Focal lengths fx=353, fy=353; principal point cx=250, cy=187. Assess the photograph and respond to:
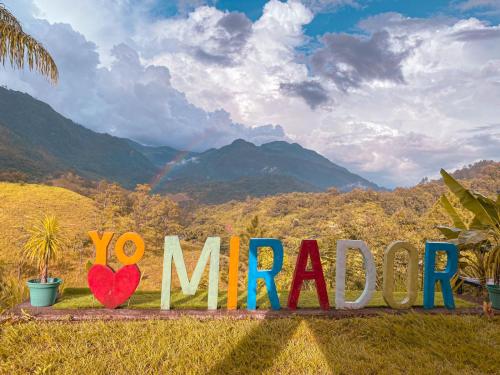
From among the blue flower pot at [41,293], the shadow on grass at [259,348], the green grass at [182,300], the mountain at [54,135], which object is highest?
the mountain at [54,135]

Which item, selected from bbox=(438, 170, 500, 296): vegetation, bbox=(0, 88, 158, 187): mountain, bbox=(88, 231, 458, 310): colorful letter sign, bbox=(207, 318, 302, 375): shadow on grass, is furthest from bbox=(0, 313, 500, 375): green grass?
bbox=(0, 88, 158, 187): mountain

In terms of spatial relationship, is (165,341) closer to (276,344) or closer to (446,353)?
(276,344)

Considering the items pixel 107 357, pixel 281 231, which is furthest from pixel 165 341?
pixel 281 231

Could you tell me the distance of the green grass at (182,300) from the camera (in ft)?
23.2

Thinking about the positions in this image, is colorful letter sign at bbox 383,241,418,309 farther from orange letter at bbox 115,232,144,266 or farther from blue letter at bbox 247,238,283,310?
orange letter at bbox 115,232,144,266

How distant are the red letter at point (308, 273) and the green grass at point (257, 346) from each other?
58cm

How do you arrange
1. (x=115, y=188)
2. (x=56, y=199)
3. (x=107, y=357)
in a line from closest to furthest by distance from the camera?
(x=107, y=357) → (x=115, y=188) → (x=56, y=199)

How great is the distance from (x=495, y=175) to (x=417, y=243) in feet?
172

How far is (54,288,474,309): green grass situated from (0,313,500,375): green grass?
94 cm

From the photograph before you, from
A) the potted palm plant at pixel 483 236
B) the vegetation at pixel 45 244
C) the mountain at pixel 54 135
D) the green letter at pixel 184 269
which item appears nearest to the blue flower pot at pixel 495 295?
the potted palm plant at pixel 483 236

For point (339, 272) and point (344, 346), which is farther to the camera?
point (339, 272)

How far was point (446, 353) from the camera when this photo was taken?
17.5ft

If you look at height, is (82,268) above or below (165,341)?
below

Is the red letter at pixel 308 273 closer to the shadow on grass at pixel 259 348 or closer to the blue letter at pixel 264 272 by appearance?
the blue letter at pixel 264 272
